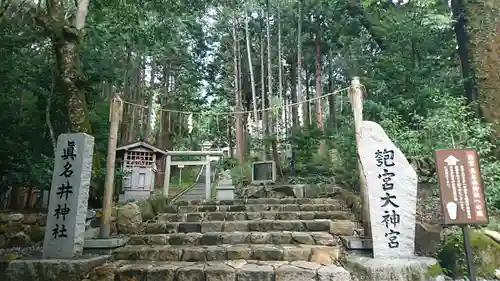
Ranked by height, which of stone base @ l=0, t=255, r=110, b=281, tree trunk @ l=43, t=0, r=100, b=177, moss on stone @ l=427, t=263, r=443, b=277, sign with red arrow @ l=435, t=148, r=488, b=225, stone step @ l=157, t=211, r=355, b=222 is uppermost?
tree trunk @ l=43, t=0, r=100, b=177

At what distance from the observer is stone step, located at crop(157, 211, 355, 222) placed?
5.19 m

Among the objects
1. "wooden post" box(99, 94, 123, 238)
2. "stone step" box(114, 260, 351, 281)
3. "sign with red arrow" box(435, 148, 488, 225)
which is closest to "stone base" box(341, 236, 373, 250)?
"stone step" box(114, 260, 351, 281)

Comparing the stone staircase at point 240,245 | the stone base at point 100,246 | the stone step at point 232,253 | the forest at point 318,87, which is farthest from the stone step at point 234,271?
the forest at point 318,87

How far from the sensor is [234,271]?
3.42 meters

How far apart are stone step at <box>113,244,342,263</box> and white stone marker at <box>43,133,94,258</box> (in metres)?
0.62

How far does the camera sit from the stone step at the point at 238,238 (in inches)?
168

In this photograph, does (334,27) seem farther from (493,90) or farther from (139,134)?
(139,134)

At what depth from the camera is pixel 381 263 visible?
10.9 ft

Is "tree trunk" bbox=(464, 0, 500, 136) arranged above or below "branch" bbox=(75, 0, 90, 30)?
below

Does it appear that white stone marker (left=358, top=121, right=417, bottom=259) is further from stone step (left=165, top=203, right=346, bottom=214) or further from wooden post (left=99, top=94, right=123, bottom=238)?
wooden post (left=99, top=94, right=123, bottom=238)

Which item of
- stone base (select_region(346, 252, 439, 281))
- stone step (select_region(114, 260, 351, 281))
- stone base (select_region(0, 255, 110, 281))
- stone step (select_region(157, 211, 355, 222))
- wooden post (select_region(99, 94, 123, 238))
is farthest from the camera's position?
stone step (select_region(157, 211, 355, 222))

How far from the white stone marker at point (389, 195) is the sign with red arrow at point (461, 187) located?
62 cm

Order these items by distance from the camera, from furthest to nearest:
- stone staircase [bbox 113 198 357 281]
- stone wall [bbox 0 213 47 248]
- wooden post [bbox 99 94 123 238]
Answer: stone wall [bbox 0 213 47 248] → wooden post [bbox 99 94 123 238] → stone staircase [bbox 113 198 357 281]

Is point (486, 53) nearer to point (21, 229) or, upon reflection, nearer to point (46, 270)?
point (46, 270)
